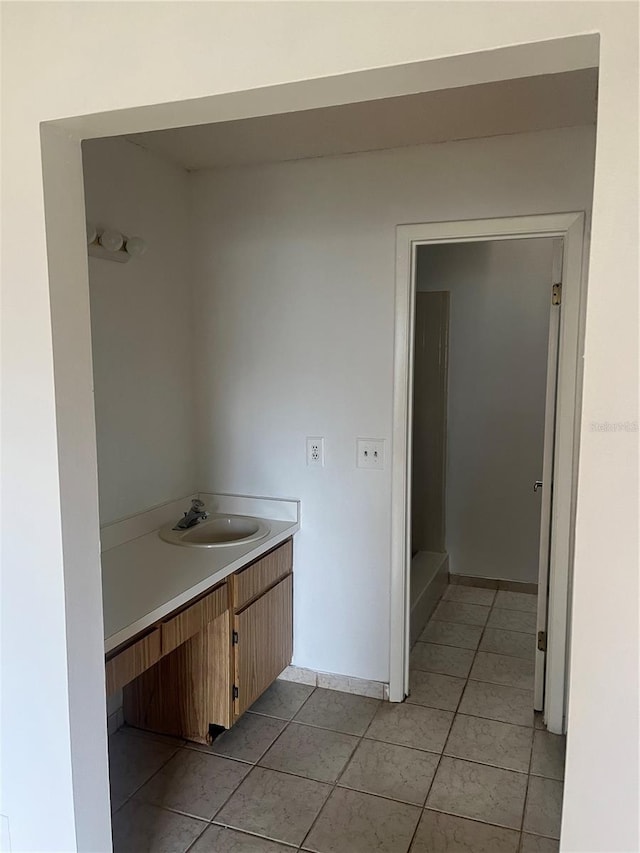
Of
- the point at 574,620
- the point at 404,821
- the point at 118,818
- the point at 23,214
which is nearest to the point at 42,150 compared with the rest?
the point at 23,214

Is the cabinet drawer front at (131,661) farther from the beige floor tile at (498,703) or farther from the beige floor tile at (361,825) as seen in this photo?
the beige floor tile at (498,703)

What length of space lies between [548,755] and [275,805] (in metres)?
1.09

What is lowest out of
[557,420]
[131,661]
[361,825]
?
[361,825]

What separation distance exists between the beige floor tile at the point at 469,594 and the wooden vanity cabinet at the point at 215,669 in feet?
5.72

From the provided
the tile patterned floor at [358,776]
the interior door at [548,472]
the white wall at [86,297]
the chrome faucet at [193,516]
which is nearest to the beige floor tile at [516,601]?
→ the tile patterned floor at [358,776]

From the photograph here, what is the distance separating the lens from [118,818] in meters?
2.11

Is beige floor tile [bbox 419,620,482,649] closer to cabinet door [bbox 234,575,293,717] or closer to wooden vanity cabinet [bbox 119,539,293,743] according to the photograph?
cabinet door [bbox 234,575,293,717]

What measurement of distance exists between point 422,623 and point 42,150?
3.06 metres

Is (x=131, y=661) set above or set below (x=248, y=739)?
above

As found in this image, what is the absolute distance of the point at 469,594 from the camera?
4.11 metres

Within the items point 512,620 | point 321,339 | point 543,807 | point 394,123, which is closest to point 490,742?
point 543,807

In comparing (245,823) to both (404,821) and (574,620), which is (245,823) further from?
(574,620)

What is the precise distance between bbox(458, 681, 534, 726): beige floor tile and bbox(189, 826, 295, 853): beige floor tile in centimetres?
110

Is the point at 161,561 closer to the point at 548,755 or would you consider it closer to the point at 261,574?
the point at 261,574
